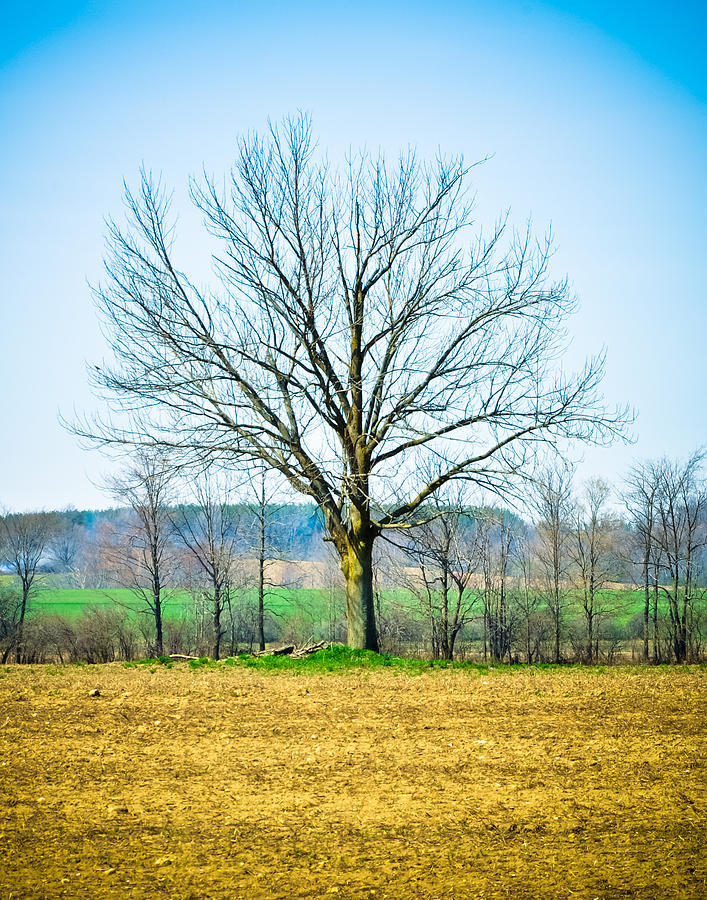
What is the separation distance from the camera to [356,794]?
602 centimetres

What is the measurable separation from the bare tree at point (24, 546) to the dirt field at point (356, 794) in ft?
108

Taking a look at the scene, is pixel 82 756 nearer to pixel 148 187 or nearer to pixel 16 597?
pixel 148 187

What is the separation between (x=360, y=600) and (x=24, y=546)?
30.9 meters

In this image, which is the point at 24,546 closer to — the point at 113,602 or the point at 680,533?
the point at 113,602

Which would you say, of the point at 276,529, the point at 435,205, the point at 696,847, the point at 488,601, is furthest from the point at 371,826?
the point at 488,601

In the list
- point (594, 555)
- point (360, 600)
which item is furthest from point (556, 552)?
point (360, 600)

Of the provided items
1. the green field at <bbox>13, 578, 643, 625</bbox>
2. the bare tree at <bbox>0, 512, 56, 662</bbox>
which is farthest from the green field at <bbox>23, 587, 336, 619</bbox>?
the bare tree at <bbox>0, 512, 56, 662</bbox>

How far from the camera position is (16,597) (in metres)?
40.1

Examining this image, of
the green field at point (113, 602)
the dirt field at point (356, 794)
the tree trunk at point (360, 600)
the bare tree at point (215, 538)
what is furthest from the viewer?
the green field at point (113, 602)

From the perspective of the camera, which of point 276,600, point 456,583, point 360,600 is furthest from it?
point 276,600

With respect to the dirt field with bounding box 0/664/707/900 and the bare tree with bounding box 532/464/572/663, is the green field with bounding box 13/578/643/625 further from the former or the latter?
the dirt field with bounding box 0/664/707/900

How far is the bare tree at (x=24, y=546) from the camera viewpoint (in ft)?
132

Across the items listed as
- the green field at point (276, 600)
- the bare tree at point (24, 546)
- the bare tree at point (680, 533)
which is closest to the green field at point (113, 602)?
the green field at point (276, 600)

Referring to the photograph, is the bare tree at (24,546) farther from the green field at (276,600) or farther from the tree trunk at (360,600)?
the tree trunk at (360,600)
